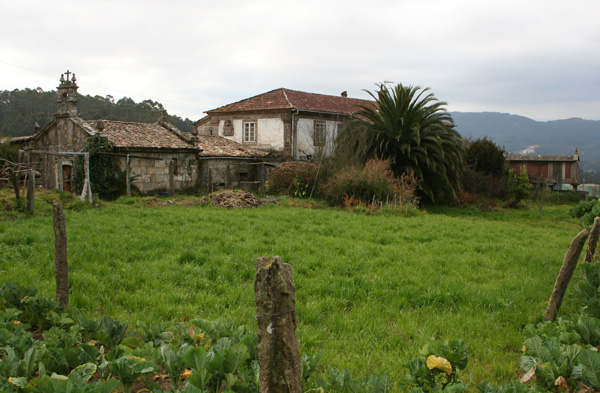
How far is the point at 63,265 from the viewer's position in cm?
459

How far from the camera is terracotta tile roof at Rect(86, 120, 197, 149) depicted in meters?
18.7

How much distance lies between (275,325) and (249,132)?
86.3 feet

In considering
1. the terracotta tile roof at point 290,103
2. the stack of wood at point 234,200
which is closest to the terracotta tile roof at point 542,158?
the terracotta tile roof at point 290,103

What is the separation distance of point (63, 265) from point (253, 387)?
9.99 ft

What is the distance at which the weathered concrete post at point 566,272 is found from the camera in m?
4.50

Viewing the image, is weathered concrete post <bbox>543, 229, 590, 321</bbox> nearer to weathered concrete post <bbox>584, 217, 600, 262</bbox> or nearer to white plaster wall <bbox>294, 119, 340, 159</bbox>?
weathered concrete post <bbox>584, 217, 600, 262</bbox>

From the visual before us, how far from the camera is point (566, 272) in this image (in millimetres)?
4531

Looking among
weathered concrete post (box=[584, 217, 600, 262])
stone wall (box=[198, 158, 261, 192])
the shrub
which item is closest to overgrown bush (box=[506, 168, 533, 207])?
the shrub

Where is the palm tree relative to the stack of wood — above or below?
above

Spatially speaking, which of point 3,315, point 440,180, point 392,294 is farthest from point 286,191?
point 3,315

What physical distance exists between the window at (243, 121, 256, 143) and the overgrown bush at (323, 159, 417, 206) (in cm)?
1154

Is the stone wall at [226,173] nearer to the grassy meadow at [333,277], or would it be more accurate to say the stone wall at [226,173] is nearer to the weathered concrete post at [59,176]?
the weathered concrete post at [59,176]

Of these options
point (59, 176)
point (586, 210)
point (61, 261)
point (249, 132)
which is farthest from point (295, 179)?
point (61, 261)

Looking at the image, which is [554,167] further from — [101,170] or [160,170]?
[101,170]
